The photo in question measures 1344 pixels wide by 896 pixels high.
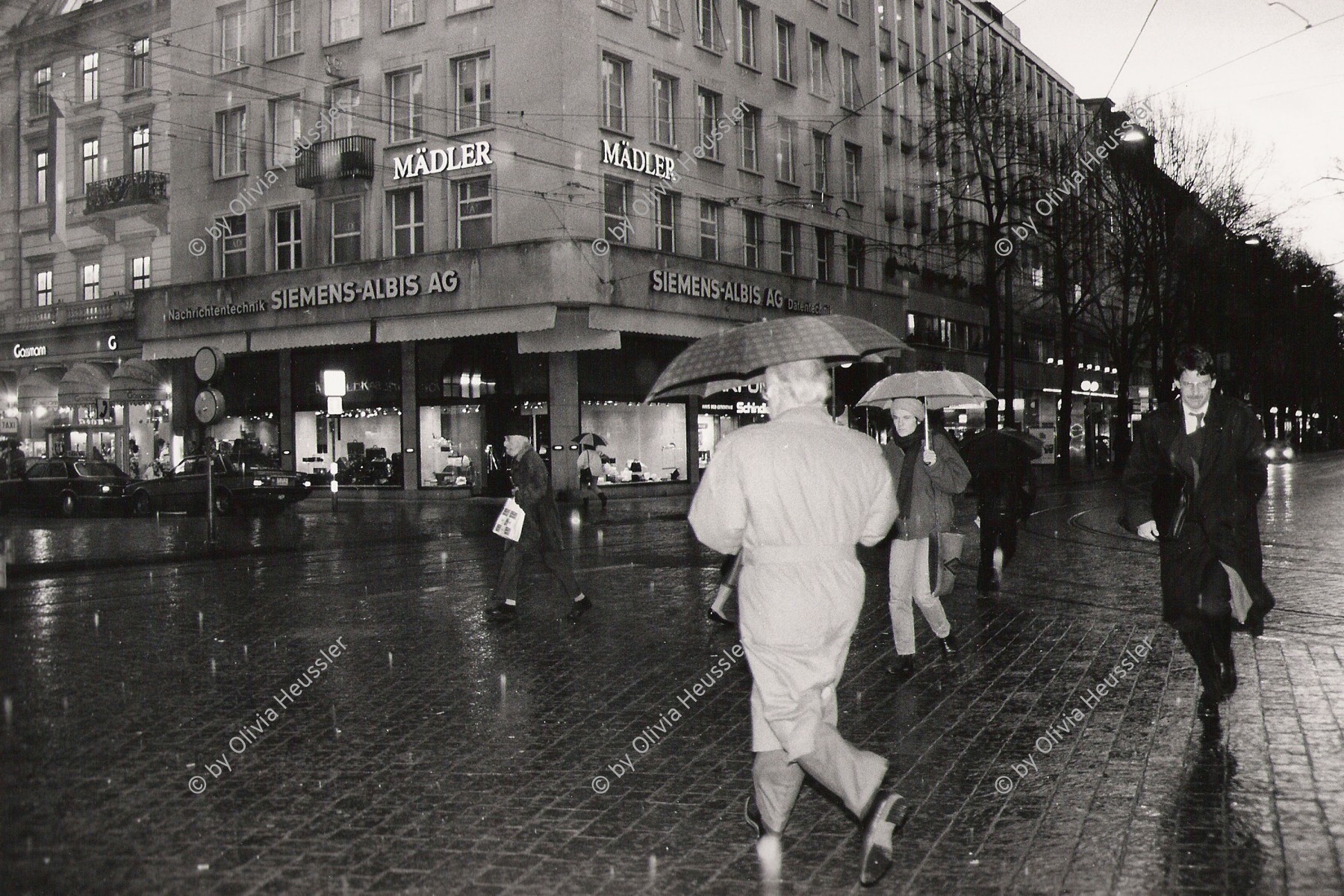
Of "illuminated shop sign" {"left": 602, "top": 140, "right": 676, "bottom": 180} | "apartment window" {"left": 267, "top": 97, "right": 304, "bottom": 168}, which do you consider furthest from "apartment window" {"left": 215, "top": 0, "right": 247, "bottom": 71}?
"illuminated shop sign" {"left": 602, "top": 140, "right": 676, "bottom": 180}

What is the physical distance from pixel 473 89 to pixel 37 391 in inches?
893

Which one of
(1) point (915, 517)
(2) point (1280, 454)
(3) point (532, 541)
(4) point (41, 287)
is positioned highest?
(4) point (41, 287)

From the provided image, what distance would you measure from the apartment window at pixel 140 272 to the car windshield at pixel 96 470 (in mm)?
12164

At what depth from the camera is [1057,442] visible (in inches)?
1855

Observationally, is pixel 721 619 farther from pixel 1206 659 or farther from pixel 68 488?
pixel 68 488

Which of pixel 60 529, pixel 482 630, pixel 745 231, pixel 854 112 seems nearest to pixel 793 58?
pixel 854 112

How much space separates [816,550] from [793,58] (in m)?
39.2

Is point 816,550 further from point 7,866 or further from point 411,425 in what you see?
point 411,425

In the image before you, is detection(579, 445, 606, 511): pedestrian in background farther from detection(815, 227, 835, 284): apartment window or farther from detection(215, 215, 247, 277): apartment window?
detection(215, 215, 247, 277): apartment window

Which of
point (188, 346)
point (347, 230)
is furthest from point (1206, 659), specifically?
point (188, 346)

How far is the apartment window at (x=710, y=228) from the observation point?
37.6 meters

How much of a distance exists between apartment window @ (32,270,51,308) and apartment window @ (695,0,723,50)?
24126 millimetres

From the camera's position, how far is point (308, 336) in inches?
1484

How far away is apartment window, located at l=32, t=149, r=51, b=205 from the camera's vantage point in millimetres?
44938
